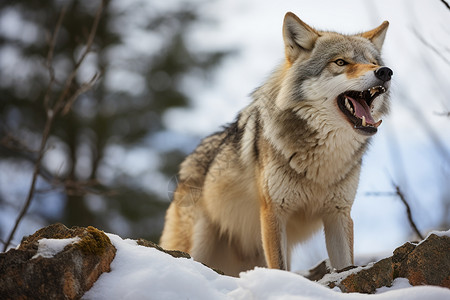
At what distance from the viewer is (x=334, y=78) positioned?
372cm

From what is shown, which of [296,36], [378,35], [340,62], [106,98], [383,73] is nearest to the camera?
[383,73]

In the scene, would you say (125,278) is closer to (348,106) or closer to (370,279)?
(370,279)

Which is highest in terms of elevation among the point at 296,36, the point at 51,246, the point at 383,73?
the point at 296,36

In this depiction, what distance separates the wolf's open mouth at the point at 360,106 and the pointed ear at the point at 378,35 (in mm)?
803

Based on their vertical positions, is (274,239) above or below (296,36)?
below

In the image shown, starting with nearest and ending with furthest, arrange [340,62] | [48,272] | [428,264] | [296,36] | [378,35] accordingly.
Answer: [48,272], [428,264], [340,62], [296,36], [378,35]

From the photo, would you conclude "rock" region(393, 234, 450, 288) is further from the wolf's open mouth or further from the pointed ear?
the pointed ear

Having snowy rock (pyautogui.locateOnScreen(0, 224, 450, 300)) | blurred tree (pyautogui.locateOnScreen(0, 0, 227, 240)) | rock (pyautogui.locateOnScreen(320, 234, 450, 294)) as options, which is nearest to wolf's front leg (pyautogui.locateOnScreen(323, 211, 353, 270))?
rock (pyautogui.locateOnScreen(320, 234, 450, 294))

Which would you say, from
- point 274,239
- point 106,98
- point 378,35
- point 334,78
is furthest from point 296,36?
point 106,98

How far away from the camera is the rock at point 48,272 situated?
218 cm

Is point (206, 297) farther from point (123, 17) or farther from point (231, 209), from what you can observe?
point (123, 17)

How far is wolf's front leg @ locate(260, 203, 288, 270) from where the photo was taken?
12.6 ft

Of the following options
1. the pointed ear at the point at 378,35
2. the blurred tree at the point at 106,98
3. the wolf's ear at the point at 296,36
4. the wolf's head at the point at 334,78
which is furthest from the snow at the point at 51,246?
the blurred tree at the point at 106,98

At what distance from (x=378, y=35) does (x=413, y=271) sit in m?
2.45
